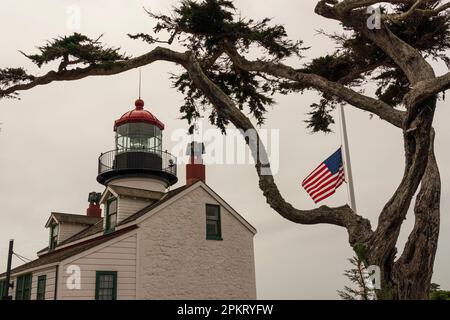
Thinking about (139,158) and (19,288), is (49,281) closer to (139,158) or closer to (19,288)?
(19,288)

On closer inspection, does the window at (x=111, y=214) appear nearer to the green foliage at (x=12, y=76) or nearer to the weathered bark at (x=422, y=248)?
the green foliage at (x=12, y=76)

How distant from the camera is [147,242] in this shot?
A: 18.6 meters

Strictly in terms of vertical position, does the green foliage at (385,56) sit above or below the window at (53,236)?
above

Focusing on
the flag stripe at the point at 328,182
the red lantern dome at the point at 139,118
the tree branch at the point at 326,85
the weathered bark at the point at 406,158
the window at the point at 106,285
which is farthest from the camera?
the red lantern dome at the point at 139,118

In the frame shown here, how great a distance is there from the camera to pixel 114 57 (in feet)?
38.2

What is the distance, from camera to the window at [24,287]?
20.4 meters

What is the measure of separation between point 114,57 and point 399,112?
7.09 metres

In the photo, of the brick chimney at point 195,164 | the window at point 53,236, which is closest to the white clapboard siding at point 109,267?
the brick chimney at point 195,164

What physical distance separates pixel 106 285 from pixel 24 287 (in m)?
5.95

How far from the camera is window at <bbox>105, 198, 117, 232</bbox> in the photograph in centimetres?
2118

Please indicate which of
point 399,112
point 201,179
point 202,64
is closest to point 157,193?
point 201,179

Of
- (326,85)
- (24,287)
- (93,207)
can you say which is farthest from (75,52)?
(93,207)

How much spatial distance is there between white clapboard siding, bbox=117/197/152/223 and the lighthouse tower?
217cm
